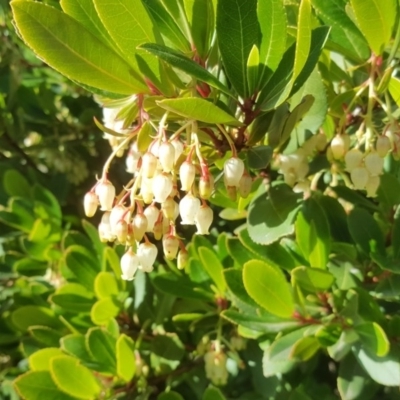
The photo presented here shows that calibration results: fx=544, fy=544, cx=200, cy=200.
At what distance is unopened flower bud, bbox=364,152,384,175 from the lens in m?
0.81

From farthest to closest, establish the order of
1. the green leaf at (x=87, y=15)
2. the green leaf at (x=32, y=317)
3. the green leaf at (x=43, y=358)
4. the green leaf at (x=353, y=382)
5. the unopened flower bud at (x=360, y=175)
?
1. the green leaf at (x=32, y=317)
2. the green leaf at (x=43, y=358)
3. the green leaf at (x=353, y=382)
4. the unopened flower bud at (x=360, y=175)
5. the green leaf at (x=87, y=15)

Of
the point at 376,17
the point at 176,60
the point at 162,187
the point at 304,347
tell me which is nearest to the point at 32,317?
the point at 304,347

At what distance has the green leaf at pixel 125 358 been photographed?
1.07 metres

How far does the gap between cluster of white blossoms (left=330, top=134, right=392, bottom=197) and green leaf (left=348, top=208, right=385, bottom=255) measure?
0.39 ft

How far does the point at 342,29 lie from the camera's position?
90cm

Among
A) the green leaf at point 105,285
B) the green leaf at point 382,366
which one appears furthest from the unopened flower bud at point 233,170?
the green leaf at point 105,285

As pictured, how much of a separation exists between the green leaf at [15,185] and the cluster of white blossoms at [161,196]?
30.6 inches

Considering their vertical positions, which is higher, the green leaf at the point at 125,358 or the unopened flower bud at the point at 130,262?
the unopened flower bud at the point at 130,262

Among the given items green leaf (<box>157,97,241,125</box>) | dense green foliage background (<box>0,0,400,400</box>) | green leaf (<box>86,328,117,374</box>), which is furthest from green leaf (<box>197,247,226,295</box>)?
green leaf (<box>157,97,241,125</box>)

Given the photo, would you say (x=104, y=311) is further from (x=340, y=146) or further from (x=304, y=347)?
(x=340, y=146)

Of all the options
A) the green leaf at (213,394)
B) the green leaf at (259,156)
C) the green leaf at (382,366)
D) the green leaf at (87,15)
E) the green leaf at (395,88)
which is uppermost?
the green leaf at (87,15)

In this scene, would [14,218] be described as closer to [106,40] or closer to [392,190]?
A: [106,40]

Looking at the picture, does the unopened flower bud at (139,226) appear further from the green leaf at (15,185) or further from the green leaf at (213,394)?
the green leaf at (15,185)

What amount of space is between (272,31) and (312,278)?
1.41ft
